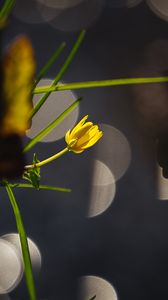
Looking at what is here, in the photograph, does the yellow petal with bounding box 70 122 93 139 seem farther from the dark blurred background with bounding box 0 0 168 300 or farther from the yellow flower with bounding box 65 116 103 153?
the dark blurred background with bounding box 0 0 168 300

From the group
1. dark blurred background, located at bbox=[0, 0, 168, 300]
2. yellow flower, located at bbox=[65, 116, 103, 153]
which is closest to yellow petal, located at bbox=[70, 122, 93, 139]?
yellow flower, located at bbox=[65, 116, 103, 153]

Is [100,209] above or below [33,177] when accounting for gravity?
below

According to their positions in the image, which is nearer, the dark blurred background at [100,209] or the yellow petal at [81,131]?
the yellow petal at [81,131]

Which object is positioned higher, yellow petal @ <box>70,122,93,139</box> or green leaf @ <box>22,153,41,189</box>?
yellow petal @ <box>70,122,93,139</box>

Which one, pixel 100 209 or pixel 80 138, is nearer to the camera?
pixel 80 138

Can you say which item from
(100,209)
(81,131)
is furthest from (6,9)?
(100,209)

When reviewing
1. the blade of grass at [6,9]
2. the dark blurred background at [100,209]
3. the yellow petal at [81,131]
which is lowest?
the dark blurred background at [100,209]

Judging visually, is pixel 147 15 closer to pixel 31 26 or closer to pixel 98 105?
pixel 31 26

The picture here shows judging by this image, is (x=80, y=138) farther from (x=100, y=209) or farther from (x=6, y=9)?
(x=100, y=209)

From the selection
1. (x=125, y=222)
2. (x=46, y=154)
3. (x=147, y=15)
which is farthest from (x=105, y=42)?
(x=125, y=222)

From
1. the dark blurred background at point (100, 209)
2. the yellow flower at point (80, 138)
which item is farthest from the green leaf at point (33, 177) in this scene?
the dark blurred background at point (100, 209)

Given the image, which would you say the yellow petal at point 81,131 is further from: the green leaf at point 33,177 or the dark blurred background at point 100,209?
the dark blurred background at point 100,209

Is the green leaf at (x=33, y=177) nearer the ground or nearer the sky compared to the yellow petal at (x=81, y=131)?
nearer the ground
